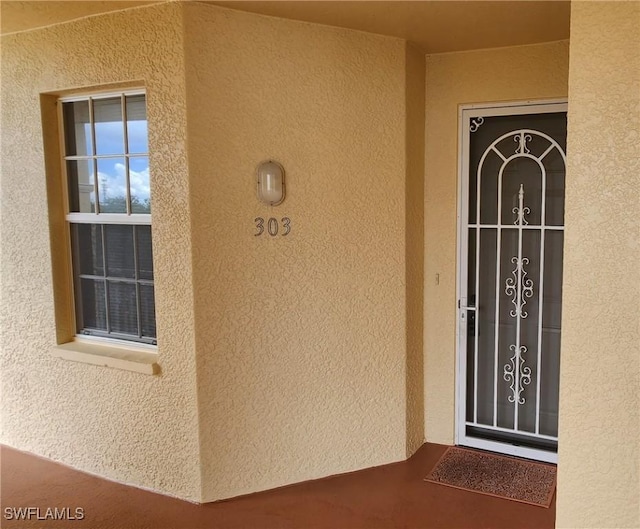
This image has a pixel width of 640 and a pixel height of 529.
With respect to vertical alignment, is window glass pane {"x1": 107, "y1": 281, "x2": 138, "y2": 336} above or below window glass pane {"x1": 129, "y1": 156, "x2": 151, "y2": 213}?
below

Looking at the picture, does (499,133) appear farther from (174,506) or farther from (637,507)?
(174,506)

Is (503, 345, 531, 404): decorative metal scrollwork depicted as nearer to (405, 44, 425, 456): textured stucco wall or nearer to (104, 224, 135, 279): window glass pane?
(405, 44, 425, 456): textured stucco wall

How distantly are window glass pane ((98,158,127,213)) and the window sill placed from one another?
1.19m

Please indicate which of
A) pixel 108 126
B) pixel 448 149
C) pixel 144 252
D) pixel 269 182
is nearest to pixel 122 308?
pixel 144 252

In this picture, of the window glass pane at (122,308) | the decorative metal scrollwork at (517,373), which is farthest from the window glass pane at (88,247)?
the decorative metal scrollwork at (517,373)

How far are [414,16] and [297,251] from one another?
1.97m

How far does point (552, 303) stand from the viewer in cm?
480

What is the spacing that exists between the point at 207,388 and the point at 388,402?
1619mm

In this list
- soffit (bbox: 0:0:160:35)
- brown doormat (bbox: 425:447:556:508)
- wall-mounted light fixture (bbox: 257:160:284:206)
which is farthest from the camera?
brown doormat (bbox: 425:447:556:508)

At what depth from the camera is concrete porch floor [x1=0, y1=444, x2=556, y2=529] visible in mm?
4113

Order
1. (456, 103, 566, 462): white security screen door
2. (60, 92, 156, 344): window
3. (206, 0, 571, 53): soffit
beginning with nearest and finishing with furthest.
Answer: (206, 0, 571, 53): soffit
(60, 92, 156, 344): window
(456, 103, 566, 462): white security screen door

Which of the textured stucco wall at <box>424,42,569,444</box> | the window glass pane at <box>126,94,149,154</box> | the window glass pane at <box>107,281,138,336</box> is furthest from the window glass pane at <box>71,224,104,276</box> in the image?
the textured stucco wall at <box>424,42,569,444</box>

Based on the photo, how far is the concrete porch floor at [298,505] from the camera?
162 inches

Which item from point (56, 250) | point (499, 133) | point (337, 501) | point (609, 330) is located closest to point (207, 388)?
point (337, 501)
